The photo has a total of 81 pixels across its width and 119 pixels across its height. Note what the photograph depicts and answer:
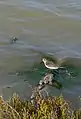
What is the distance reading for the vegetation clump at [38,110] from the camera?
4.77 meters

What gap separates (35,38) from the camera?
880 cm

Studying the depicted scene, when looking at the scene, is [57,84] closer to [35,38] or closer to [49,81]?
[49,81]

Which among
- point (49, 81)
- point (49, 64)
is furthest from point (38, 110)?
point (49, 64)

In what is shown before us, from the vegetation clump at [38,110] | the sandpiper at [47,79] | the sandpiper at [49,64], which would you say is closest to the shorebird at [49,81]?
the sandpiper at [47,79]

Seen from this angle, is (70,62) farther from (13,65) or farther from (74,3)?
(74,3)

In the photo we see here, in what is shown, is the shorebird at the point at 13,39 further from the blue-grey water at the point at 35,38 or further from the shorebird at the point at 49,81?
the shorebird at the point at 49,81

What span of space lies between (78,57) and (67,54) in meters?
0.28

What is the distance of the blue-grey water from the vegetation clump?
132cm

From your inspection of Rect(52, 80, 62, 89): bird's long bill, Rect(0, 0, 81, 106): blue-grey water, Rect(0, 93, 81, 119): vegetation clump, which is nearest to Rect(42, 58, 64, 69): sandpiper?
Rect(0, 0, 81, 106): blue-grey water

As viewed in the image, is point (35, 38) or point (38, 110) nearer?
point (38, 110)

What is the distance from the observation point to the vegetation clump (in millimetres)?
4768

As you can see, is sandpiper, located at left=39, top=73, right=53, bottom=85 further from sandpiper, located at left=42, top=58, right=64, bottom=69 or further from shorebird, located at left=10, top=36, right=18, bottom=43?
shorebird, located at left=10, top=36, right=18, bottom=43

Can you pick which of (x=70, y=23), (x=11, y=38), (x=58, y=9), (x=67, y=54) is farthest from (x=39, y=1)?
(x=67, y=54)

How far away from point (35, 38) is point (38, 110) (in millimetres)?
4126
